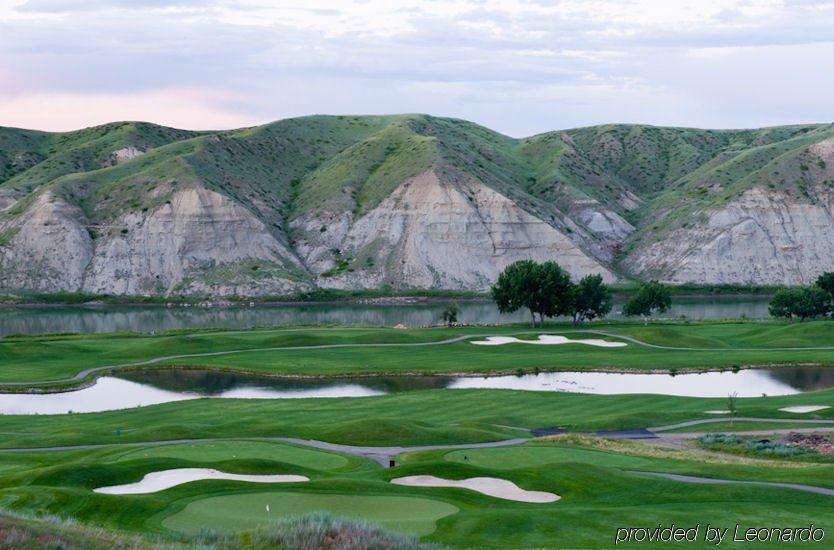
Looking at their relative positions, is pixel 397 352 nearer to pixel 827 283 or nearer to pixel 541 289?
pixel 541 289

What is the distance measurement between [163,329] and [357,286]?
157 ft

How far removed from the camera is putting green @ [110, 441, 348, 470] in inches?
1561

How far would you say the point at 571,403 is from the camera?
6253 cm

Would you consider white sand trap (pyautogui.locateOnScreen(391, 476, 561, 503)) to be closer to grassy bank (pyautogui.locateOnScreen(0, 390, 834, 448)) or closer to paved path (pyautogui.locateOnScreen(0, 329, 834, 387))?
grassy bank (pyautogui.locateOnScreen(0, 390, 834, 448))

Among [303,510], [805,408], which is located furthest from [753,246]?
[303,510]

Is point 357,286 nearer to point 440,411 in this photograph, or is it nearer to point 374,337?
point 374,337

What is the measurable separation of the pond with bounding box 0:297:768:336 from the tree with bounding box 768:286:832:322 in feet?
31.7

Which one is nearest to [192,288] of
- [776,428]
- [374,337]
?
[374,337]

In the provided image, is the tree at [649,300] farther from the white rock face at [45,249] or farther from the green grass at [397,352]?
the white rock face at [45,249]

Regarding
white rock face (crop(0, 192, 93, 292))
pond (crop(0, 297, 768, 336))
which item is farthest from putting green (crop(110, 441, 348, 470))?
white rock face (crop(0, 192, 93, 292))

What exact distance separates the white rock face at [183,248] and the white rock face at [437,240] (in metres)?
8.56

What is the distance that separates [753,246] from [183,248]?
80.3 metres

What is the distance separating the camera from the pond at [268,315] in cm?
11556

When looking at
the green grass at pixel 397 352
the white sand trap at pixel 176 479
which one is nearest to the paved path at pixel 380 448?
the white sand trap at pixel 176 479
